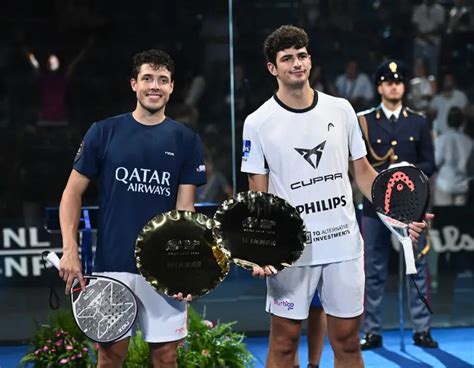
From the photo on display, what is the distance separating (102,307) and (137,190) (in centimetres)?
50

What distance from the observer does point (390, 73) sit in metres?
6.27

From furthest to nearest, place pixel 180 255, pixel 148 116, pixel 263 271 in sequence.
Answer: pixel 148 116, pixel 180 255, pixel 263 271

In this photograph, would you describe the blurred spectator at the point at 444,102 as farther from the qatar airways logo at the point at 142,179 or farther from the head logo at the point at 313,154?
the qatar airways logo at the point at 142,179

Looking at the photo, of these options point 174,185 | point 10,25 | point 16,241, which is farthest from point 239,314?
point 174,185

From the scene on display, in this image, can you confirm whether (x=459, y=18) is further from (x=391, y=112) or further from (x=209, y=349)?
(x=209, y=349)

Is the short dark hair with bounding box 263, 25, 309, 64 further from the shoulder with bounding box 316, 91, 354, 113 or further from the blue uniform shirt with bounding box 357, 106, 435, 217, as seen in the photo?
the blue uniform shirt with bounding box 357, 106, 435, 217

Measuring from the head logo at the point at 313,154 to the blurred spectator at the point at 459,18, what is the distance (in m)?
3.51

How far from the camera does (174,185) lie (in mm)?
4230

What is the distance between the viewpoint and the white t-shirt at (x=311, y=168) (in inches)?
166

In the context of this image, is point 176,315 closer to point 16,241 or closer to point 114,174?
point 114,174

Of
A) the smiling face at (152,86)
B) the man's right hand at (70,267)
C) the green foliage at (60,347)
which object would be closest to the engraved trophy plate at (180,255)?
the man's right hand at (70,267)

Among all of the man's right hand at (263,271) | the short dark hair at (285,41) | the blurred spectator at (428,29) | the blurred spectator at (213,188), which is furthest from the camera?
the blurred spectator at (428,29)

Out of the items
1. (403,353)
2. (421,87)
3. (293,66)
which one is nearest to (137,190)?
(293,66)

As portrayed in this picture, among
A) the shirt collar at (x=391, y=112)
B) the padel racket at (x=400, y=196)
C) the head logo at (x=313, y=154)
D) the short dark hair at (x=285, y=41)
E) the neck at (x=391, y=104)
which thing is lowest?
the padel racket at (x=400, y=196)
